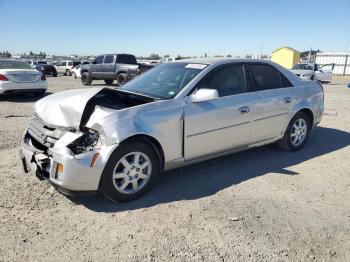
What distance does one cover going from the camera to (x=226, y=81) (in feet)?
15.9

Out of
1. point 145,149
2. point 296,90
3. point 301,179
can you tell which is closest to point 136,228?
point 145,149

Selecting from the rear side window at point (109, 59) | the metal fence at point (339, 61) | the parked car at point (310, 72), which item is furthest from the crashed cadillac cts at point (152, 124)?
the metal fence at point (339, 61)

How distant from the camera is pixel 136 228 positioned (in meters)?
3.40

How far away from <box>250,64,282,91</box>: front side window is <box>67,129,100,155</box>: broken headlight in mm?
2572

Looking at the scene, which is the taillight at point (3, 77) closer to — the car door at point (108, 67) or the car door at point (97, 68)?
the car door at point (108, 67)

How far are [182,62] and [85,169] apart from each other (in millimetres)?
2413

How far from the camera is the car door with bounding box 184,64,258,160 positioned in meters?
4.29

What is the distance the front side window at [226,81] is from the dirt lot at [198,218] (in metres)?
1.15

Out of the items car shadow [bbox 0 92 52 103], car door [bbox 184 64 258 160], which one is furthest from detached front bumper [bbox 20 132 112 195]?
car shadow [bbox 0 92 52 103]

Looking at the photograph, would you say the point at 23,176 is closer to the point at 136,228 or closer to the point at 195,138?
the point at 136,228

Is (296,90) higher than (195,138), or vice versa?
(296,90)

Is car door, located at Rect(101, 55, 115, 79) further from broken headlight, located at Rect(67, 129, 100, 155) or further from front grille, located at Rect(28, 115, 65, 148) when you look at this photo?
broken headlight, located at Rect(67, 129, 100, 155)

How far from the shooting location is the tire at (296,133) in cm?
578

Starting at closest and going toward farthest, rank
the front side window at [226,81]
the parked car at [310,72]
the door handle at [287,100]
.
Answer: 1. the front side window at [226,81]
2. the door handle at [287,100]
3. the parked car at [310,72]
